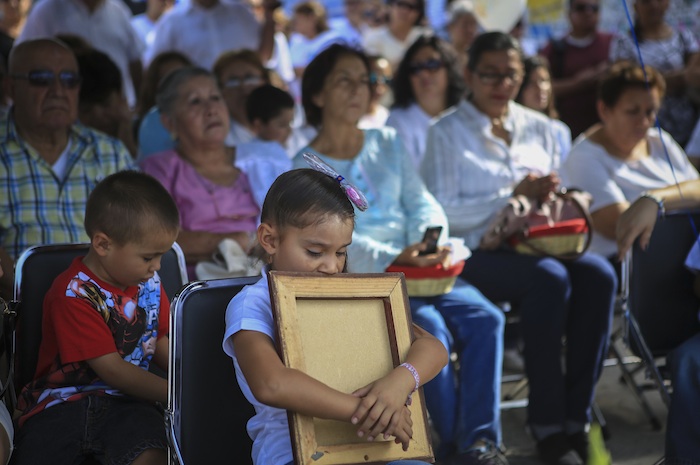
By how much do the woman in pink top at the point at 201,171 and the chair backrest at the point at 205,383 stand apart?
139 centimetres

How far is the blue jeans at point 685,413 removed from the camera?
328 cm

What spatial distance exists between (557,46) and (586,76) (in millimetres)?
375

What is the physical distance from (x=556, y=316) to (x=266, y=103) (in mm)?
2143

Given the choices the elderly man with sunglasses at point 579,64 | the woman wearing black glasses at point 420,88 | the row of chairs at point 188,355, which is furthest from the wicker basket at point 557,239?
the elderly man with sunglasses at point 579,64

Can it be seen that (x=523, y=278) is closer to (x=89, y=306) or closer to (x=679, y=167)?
(x=679, y=167)

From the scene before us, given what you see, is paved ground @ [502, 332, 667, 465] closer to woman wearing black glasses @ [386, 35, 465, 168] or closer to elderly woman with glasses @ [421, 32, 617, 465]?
elderly woman with glasses @ [421, 32, 617, 465]

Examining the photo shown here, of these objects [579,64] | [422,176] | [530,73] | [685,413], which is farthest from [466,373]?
[579,64]

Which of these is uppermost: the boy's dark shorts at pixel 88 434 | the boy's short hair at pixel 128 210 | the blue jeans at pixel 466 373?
the boy's short hair at pixel 128 210

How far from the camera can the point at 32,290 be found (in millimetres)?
2941

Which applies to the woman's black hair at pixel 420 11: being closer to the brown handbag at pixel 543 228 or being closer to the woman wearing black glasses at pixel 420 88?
the woman wearing black glasses at pixel 420 88

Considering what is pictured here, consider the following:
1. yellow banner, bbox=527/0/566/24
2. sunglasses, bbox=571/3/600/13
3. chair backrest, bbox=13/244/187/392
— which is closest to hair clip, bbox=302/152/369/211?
chair backrest, bbox=13/244/187/392

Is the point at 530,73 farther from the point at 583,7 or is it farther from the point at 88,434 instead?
the point at 88,434

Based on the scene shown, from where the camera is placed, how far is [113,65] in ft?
17.5

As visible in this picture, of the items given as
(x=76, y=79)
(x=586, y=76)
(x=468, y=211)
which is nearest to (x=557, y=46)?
(x=586, y=76)
